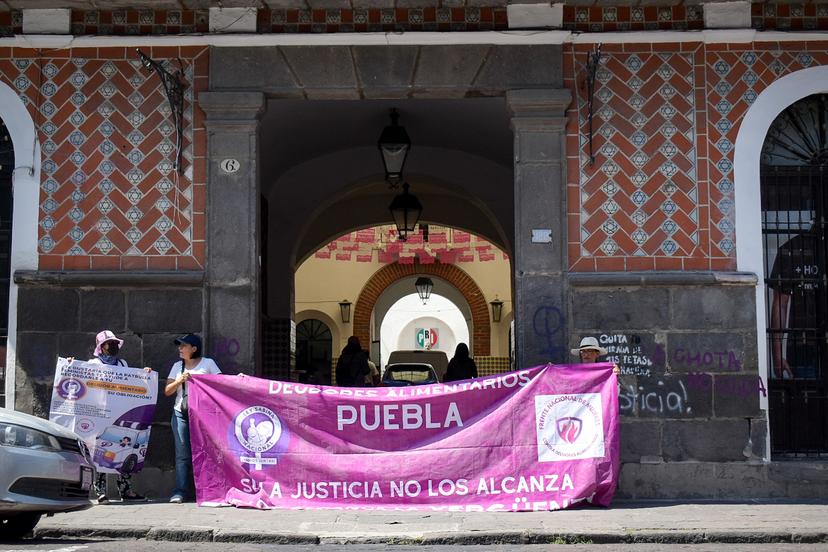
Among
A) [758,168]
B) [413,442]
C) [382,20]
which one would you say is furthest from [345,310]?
[413,442]

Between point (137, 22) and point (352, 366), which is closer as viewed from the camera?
point (137, 22)

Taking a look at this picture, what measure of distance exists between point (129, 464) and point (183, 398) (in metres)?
0.76

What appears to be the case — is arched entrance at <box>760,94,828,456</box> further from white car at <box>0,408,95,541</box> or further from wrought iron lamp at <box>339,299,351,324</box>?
wrought iron lamp at <box>339,299,351,324</box>

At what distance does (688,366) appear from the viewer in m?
11.0

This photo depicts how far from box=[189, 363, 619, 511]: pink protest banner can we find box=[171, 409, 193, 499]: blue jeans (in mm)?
231

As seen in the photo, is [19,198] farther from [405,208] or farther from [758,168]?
[758,168]

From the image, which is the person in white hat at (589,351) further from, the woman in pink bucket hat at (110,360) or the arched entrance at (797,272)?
the woman in pink bucket hat at (110,360)

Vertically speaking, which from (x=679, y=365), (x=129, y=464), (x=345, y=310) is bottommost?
(x=129, y=464)

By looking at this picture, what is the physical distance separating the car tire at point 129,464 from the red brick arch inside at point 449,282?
1892cm

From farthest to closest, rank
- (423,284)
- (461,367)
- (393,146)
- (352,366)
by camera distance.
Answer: (423,284)
(352,366)
(461,367)
(393,146)

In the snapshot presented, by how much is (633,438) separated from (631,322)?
3.58 ft

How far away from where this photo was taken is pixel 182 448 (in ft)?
34.6

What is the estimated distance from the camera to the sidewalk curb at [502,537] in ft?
27.7

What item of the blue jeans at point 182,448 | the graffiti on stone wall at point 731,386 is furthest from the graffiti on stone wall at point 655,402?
the blue jeans at point 182,448
